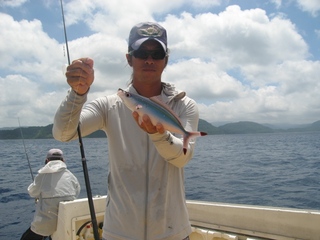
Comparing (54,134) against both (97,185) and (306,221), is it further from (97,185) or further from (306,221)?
(97,185)

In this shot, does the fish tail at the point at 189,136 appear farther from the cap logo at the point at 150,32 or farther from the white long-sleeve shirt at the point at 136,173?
the cap logo at the point at 150,32

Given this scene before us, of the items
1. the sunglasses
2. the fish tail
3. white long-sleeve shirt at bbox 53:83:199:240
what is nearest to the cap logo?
the sunglasses

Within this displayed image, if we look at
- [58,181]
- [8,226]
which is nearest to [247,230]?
[58,181]

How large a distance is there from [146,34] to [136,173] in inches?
46.1

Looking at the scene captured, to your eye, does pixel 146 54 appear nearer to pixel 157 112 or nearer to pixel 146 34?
pixel 146 34

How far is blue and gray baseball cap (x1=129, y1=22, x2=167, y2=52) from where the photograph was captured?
2.68 metres

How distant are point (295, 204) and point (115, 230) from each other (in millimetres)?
15479

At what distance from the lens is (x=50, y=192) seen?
7.33 metres

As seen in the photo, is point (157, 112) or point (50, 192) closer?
point (157, 112)

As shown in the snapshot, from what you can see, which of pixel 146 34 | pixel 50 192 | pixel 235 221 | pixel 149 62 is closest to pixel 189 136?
pixel 149 62

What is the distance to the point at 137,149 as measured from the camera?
2.60 m

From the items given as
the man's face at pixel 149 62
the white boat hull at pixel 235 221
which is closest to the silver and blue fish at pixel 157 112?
the man's face at pixel 149 62

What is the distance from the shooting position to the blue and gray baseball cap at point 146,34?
268cm

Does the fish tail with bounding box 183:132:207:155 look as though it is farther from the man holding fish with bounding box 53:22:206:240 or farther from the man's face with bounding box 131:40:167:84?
the man's face with bounding box 131:40:167:84
